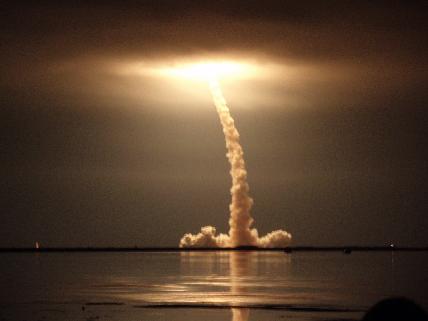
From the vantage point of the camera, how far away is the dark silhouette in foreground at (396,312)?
8.36 m

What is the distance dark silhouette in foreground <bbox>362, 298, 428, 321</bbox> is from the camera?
8359 mm

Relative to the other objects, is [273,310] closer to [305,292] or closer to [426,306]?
[426,306]

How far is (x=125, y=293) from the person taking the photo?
65750 millimetres

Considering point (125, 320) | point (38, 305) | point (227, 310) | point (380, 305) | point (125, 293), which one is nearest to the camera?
point (380, 305)

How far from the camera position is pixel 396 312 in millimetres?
8398

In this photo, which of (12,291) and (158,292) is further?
(12,291)

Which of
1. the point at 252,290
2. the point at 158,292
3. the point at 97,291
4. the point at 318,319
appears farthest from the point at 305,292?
the point at 318,319

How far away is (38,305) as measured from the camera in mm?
53812

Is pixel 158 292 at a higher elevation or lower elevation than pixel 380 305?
higher

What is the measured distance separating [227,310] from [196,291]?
19513mm

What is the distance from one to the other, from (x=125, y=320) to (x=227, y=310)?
25.6 ft

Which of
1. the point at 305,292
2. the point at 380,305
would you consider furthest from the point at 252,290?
the point at 380,305

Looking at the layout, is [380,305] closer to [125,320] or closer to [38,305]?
[125,320]

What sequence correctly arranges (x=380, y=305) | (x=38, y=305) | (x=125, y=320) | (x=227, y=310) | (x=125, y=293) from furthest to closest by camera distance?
1. (x=125, y=293)
2. (x=38, y=305)
3. (x=227, y=310)
4. (x=125, y=320)
5. (x=380, y=305)
